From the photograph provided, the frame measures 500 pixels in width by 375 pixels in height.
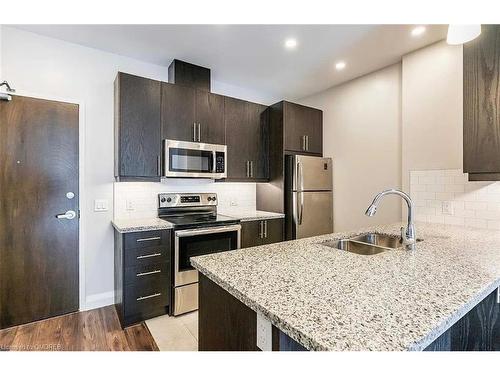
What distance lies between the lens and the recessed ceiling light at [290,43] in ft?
8.15

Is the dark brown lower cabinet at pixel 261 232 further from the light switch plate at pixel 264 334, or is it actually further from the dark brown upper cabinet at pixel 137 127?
the light switch plate at pixel 264 334

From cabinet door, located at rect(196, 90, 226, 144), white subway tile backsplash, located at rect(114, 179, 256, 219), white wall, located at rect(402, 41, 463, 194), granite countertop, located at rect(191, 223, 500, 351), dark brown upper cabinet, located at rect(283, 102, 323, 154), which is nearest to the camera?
granite countertop, located at rect(191, 223, 500, 351)

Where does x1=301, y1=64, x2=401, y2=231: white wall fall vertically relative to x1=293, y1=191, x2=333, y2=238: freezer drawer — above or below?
above

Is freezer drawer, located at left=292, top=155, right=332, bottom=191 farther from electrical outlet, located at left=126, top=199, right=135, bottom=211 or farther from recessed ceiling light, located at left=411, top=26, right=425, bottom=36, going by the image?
electrical outlet, located at left=126, top=199, right=135, bottom=211

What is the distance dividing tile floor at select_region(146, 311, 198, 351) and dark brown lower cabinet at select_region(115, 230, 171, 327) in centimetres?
11

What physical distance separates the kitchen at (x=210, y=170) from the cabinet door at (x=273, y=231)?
0.07ft

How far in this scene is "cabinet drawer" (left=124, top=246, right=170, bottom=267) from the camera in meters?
2.26

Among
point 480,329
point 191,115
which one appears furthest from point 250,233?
point 480,329

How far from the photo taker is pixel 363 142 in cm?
326

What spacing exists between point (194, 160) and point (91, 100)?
1159mm

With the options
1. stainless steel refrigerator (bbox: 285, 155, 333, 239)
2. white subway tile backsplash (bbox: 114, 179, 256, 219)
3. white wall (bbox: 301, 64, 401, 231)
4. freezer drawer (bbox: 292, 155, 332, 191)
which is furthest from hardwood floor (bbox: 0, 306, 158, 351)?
white wall (bbox: 301, 64, 401, 231)

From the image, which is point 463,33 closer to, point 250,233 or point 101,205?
point 250,233

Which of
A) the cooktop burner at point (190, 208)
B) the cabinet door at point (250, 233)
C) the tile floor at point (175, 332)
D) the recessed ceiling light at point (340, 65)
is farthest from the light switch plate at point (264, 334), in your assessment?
the recessed ceiling light at point (340, 65)

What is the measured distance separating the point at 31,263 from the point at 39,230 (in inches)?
11.7
